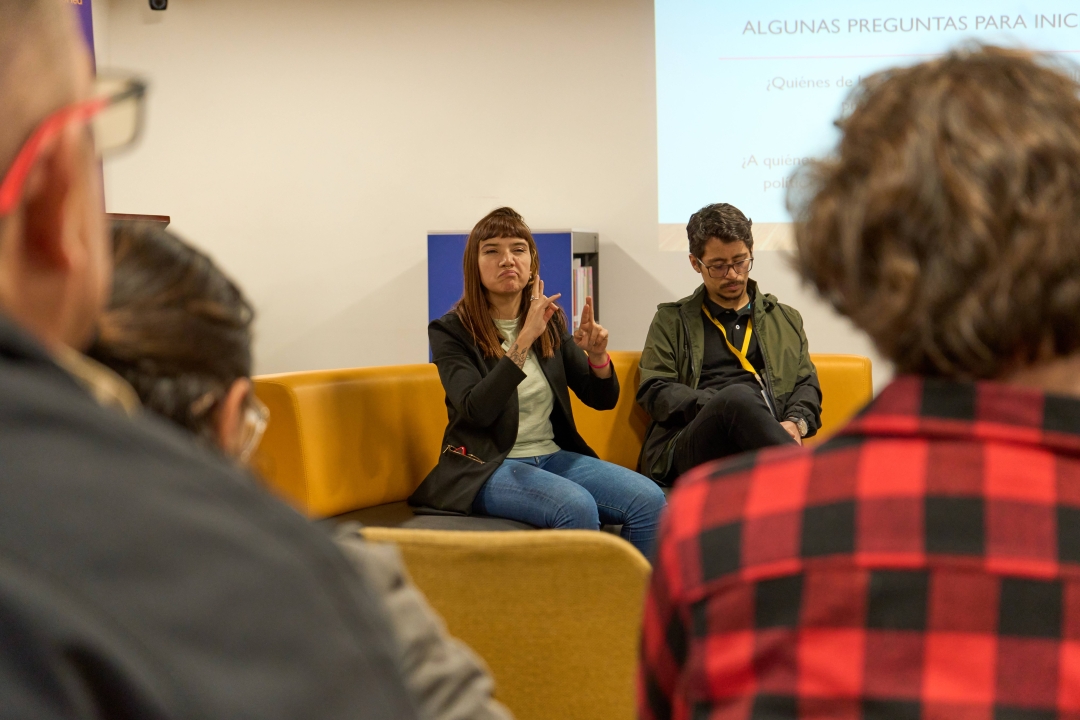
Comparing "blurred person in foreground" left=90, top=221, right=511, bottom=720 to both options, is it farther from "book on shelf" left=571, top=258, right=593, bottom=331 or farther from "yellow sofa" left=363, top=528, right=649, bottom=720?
"book on shelf" left=571, top=258, right=593, bottom=331

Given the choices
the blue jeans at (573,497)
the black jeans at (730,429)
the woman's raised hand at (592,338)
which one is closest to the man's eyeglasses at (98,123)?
the blue jeans at (573,497)

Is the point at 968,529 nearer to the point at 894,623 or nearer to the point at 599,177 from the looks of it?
the point at 894,623

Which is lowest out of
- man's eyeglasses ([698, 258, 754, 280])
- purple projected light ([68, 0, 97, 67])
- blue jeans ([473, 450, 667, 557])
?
blue jeans ([473, 450, 667, 557])

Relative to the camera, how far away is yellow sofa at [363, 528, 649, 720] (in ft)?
3.80

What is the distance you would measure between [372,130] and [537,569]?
3918mm

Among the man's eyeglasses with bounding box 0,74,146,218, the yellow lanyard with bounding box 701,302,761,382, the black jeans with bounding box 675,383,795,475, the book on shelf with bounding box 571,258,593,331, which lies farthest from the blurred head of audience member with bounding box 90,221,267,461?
the book on shelf with bounding box 571,258,593,331

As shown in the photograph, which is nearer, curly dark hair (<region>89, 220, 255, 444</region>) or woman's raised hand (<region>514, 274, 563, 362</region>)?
curly dark hair (<region>89, 220, 255, 444</region>)

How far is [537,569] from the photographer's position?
3.82 feet

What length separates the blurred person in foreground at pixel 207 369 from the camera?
2.56 ft

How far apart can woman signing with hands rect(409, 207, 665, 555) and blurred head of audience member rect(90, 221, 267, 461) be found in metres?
1.69

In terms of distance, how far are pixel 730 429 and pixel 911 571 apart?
223cm

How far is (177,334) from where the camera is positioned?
971mm

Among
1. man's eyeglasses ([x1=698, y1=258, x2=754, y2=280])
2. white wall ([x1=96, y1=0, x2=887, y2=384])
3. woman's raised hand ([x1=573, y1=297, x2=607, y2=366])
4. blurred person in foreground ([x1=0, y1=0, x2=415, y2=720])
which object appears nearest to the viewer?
blurred person in foreground ([x1=0, y1=0, x2=415, y2=720])

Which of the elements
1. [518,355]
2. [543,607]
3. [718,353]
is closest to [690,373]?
[718,353]
